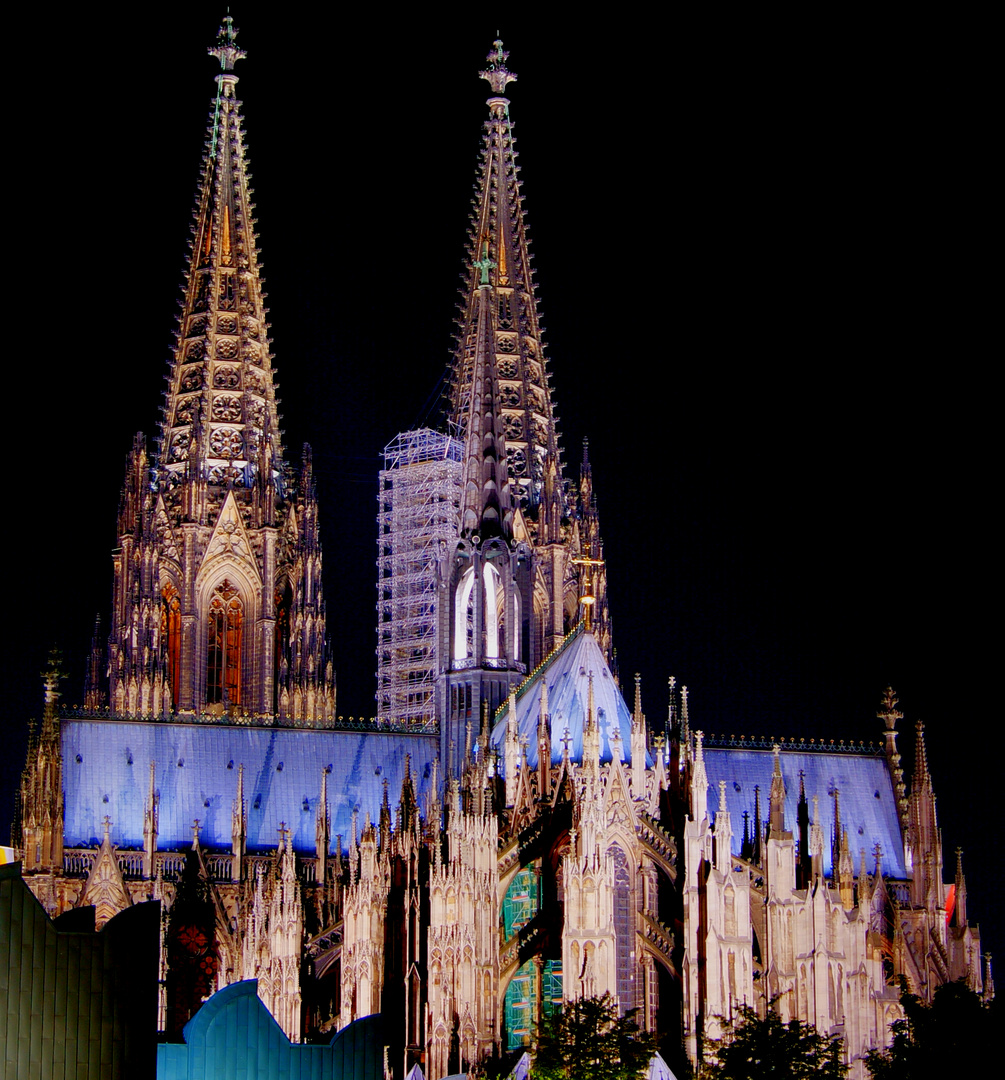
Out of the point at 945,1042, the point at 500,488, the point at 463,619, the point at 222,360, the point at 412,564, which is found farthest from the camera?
the point at 412,564

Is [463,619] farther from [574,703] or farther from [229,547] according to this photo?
[229,547]

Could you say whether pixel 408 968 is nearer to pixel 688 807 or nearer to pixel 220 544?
pixel 688 807

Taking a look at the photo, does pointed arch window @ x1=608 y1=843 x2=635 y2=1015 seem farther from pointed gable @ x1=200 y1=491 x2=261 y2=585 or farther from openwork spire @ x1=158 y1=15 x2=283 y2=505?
openwork spire @ x1=158 y1=15 x2=283 y2=505

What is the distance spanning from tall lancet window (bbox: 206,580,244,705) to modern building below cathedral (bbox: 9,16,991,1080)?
119mm

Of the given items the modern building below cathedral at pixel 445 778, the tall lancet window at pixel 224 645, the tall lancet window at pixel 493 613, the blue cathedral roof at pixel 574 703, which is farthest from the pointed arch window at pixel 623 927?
the tall lancet window at pixel 224 645

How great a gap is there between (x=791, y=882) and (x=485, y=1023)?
26.7 feet

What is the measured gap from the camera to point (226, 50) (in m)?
93.9

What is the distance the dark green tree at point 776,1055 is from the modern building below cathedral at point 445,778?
493 cm

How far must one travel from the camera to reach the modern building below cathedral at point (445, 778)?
185 ft

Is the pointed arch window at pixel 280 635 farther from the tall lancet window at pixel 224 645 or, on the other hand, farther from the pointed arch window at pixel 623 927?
the pointed arch window at pixel 623 927

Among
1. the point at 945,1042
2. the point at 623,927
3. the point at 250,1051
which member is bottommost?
the point at 250,1051

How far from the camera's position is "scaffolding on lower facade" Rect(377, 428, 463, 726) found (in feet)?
298

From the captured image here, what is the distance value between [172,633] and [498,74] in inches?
1038

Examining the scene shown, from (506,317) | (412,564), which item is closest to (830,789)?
(412,564)
